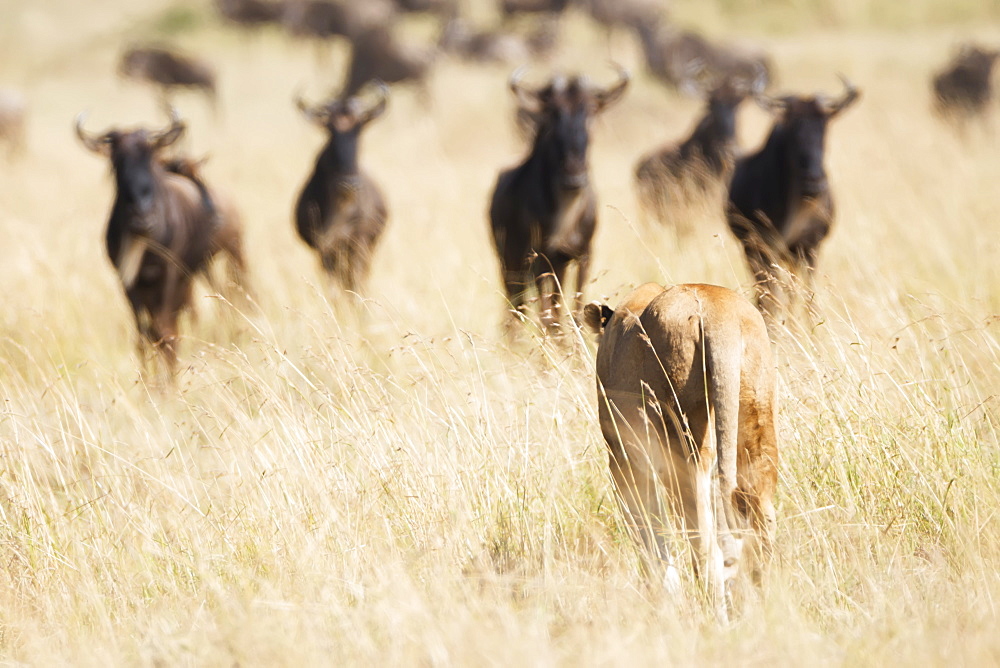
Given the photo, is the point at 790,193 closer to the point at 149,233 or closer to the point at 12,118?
the point at 149,233

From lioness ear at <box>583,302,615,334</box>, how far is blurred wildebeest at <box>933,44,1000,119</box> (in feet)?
51.0

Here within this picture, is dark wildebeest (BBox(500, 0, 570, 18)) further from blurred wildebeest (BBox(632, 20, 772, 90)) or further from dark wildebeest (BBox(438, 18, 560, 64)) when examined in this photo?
blurred wildebeest (BBox(632, 20, 772, 90))

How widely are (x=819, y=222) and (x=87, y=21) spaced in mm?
49676

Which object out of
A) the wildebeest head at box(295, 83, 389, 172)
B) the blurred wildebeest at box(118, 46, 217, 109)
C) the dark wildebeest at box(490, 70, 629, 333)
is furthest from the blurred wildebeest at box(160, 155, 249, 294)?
the blurred wildebeest at box(118, 46, 217, 109)

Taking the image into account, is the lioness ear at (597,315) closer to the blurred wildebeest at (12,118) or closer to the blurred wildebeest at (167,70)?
the blurred wildebeest at (12,118)

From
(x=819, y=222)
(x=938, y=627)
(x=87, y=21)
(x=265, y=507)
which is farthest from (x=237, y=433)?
(x=87, y=21)

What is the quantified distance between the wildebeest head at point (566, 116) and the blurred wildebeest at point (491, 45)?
102 ft

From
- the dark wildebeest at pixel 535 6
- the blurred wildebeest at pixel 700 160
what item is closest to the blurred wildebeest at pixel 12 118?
the blurred wildebeest at pixel 700 160

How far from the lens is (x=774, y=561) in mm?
3068

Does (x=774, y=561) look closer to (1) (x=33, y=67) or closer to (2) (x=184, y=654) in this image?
(2) (x=184, y=654)

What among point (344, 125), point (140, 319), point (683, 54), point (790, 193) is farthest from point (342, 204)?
point (683, 54)

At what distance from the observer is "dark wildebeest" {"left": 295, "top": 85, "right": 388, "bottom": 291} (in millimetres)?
8875

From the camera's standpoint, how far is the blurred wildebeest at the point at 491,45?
3822 cm

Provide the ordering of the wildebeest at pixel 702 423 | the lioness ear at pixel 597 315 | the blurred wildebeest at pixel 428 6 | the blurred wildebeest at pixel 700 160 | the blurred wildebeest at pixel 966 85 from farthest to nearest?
the blurred wildebeest at pixel 428 6, the blurred wildebeest at pixel 966 85, the blurred wildebeest at pixel 700 160, the lioness ear at pixel 597 315, the wildebeest at pixel 702 423
